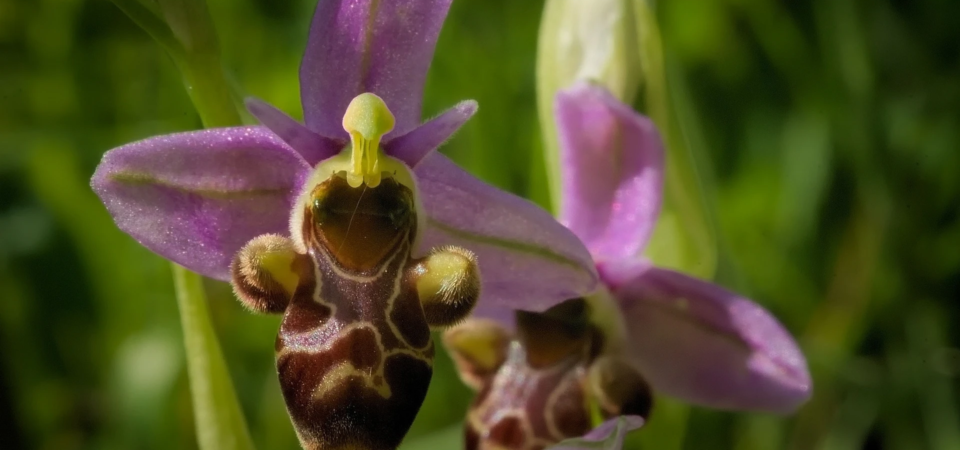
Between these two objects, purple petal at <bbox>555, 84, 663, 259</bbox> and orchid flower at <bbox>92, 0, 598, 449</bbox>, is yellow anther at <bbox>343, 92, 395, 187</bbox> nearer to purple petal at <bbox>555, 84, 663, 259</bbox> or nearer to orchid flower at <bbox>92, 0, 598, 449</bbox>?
orchid flower at <bbox>92, 0, 598, 449</bbox>

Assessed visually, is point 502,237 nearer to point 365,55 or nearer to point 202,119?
point 365,55

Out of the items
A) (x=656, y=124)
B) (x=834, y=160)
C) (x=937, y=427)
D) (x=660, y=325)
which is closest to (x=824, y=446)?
(x=937, y=427)

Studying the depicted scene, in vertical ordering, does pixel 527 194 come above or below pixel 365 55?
below

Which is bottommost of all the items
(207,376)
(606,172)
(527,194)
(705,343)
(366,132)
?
(527,194)

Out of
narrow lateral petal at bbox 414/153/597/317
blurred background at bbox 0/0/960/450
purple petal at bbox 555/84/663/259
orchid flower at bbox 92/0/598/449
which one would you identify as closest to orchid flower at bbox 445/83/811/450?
purple petal at bbox 555/84/663/259

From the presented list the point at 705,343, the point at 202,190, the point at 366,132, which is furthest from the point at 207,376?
the point at 705,343

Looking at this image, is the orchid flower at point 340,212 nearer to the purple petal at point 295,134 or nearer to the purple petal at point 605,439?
the purple petal at point 295,134

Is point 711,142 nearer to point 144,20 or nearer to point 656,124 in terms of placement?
point 656,124
